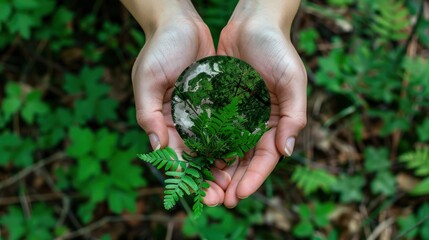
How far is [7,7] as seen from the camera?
9.18ft

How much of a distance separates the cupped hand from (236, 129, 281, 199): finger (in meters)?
0.35

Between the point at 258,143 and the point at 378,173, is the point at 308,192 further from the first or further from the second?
the point at 258,143

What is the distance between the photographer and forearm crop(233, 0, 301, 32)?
251cm

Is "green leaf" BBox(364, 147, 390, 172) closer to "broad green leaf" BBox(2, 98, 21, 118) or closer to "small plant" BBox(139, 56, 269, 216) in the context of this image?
"small plant" BBox(139, 56, 269, 216)

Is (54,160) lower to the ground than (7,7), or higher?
lower

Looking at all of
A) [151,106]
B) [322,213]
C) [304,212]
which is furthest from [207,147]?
[322,213]

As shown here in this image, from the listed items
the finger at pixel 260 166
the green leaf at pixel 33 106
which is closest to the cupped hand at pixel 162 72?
the finger at pixel 260 166

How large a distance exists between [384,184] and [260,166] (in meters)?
1.58

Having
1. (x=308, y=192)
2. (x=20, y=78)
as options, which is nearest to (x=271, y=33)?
(x=308, y=192)

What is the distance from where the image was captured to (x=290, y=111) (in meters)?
2.25

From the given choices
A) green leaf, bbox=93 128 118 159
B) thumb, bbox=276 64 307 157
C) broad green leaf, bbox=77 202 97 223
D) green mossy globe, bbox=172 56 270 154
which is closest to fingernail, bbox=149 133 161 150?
green mossy globe, bbox=172 56 270 154

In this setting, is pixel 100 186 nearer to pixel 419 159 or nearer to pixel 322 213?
pixel 322 213

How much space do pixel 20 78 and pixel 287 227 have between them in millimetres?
2211

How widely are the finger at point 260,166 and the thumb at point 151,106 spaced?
37cm
